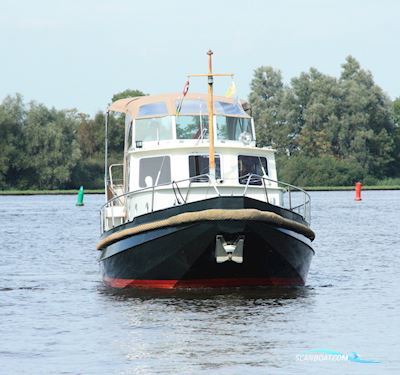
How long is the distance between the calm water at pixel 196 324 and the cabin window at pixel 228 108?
418 cm

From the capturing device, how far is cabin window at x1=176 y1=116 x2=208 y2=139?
26797 millimetres

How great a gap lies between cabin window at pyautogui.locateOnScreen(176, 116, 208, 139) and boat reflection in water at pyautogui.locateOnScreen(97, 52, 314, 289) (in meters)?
0.02

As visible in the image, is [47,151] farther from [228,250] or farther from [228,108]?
[228,250]

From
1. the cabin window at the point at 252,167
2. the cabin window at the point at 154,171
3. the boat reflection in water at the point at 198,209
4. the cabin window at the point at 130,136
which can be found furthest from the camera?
the cabin window at the point at 130,136

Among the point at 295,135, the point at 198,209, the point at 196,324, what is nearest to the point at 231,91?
the point at 198,209

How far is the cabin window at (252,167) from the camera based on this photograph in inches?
1021

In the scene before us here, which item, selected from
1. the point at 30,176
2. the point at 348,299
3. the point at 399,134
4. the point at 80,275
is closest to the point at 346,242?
the point at 80,275

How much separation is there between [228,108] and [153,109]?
5.47ft

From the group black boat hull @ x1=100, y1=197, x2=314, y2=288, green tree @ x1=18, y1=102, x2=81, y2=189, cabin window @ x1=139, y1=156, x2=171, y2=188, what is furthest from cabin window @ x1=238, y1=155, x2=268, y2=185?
green tree @ x1=18, y1=102, x2=81, y2=189

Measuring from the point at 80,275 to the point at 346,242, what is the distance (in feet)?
47.9

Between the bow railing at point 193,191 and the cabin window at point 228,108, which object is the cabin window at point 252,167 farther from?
the cabin window at point 228,108

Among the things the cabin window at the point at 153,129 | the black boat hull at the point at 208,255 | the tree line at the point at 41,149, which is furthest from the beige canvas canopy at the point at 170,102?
the tree line at the point at 41,149

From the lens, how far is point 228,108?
27547mm

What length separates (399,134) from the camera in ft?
411
